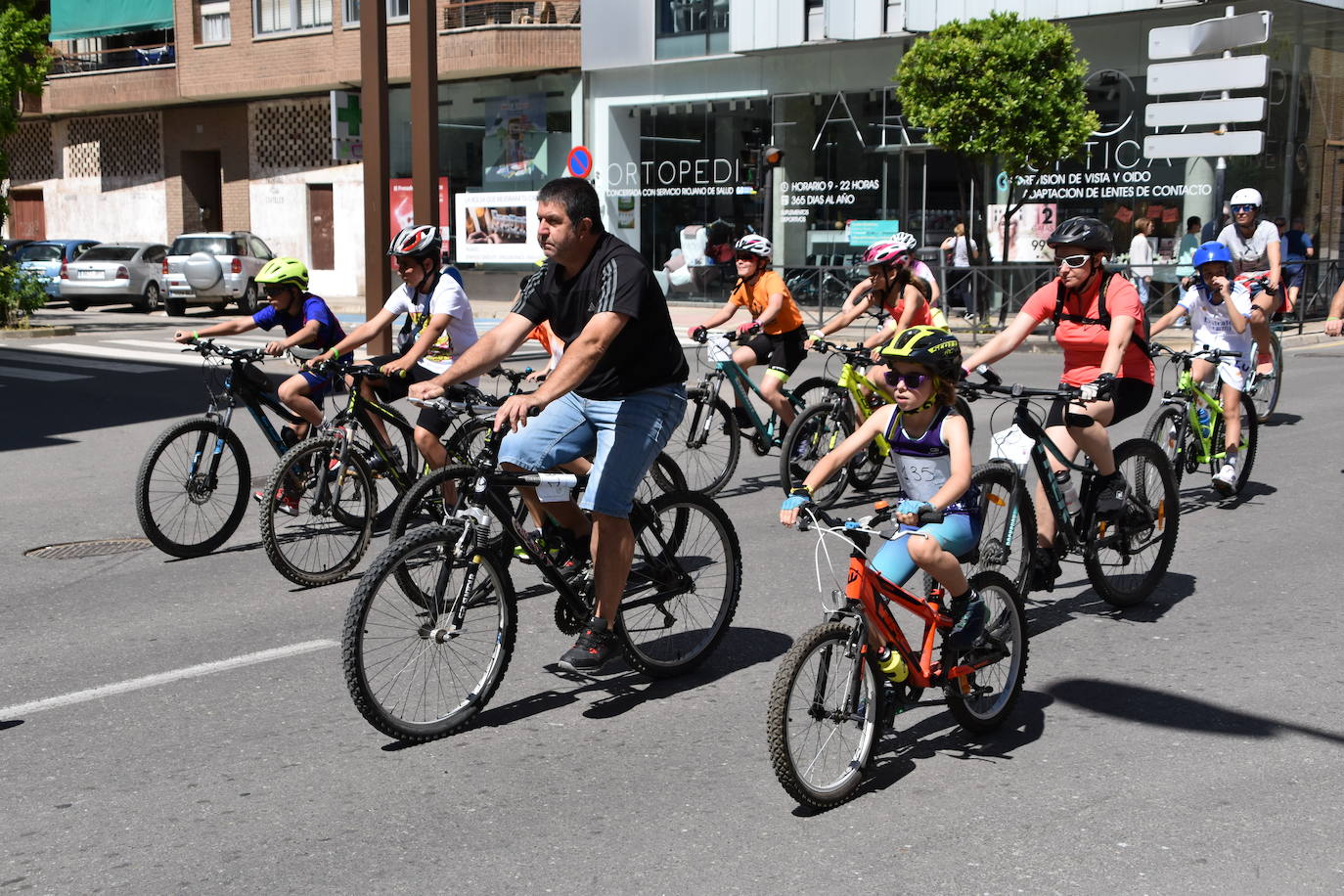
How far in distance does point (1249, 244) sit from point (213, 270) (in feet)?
68.7

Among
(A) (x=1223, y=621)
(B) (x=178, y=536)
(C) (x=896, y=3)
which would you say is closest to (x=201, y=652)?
(B) (x=178, y=536)

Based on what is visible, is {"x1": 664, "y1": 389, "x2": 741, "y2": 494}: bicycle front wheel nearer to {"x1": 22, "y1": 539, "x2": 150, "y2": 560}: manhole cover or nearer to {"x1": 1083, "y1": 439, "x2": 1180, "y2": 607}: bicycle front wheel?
{"x1": 22, "y1": 539, "x2": 150, "y2": 560}: manhole cover

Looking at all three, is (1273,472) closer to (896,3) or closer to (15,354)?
(15,354)

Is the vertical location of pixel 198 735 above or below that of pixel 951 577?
below

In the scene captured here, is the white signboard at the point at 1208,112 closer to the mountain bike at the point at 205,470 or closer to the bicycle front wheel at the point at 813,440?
the bicycle front wheel at the point at 813,440

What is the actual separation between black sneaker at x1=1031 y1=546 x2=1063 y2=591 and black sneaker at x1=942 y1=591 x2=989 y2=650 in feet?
4.97

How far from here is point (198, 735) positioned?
514cm

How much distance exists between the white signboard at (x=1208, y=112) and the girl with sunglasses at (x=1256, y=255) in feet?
12.3

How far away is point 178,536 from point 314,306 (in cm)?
149

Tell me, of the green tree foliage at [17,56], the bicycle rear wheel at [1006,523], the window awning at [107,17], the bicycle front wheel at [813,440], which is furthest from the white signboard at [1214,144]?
the window awning at [107,17]

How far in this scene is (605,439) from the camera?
5.39m

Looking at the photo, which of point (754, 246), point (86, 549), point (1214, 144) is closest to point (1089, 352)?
point (754, 246)

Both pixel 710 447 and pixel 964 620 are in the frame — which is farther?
pixel 710 447

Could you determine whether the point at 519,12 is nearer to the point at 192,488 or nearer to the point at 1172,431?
the point at 1172,431
